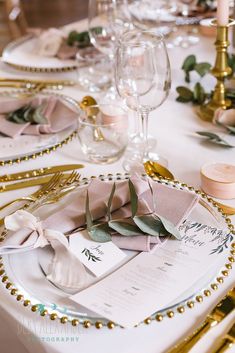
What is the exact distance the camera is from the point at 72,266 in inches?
24.4

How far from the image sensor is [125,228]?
66 cm

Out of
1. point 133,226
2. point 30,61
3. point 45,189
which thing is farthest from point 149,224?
point 30,61

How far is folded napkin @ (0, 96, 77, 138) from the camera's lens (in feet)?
3.28

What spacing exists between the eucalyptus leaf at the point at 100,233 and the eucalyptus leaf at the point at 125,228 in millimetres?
15

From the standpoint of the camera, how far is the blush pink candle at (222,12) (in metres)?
0.97

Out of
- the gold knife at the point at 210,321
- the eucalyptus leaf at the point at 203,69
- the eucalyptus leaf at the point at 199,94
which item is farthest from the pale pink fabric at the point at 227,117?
the gold knife at the point at 210,321

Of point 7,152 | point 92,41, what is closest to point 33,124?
point 7,152

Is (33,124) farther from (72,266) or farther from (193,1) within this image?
(193,1)

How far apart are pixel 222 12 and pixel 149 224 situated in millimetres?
527

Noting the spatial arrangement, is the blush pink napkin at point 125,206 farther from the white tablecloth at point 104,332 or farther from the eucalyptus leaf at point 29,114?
the eucalyptus leaf at point 29,114

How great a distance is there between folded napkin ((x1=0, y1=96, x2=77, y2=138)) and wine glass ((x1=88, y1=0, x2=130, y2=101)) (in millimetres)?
197

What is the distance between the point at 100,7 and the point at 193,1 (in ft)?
1.52

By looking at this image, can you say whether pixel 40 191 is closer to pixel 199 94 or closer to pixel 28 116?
pixel 28 116

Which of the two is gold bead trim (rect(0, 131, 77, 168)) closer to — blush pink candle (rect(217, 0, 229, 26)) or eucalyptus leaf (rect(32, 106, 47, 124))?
eucalyptus leaf (rect(32, 106, 47, 124))
